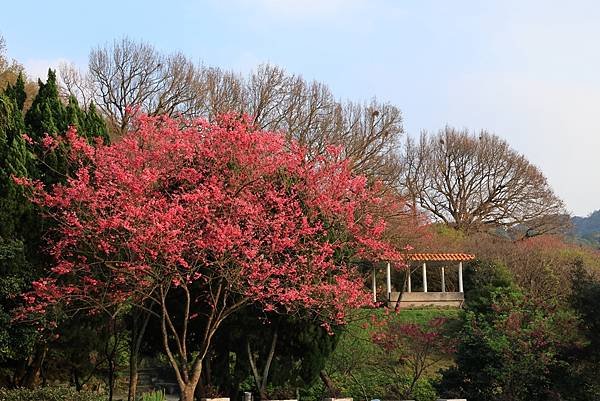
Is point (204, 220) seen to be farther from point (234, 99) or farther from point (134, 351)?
point (234, 99)

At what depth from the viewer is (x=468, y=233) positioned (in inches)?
1341

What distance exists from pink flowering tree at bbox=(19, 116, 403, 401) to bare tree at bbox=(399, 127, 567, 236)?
22.5 metres

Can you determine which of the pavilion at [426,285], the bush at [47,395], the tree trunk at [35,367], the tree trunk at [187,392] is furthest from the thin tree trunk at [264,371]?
the pavilion at [426,285]

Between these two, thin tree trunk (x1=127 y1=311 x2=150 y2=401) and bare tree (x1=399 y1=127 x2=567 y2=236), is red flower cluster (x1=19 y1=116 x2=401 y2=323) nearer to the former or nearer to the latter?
thin tree trunk (x1=127 y1=311 x2=150 y2=401)

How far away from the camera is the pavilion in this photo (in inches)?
1021

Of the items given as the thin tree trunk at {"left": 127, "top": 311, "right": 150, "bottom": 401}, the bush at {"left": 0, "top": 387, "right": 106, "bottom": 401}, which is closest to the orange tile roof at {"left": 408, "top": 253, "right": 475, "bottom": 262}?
the thin tree trunk at {"left": 127, "top": 311, "right": 150, "bottom": 401}

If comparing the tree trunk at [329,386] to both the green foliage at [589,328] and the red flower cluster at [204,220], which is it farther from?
the green foliage at [589,328]

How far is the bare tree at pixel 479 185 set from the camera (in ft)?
115

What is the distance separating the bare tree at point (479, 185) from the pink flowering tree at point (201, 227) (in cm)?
2248

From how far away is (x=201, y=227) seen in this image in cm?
1092

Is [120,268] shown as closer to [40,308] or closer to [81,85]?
[40,308]

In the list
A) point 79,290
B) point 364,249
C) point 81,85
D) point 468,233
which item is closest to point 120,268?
point 79,290

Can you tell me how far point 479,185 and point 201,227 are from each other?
2724 centimetres

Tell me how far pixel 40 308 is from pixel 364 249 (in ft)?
19.2
